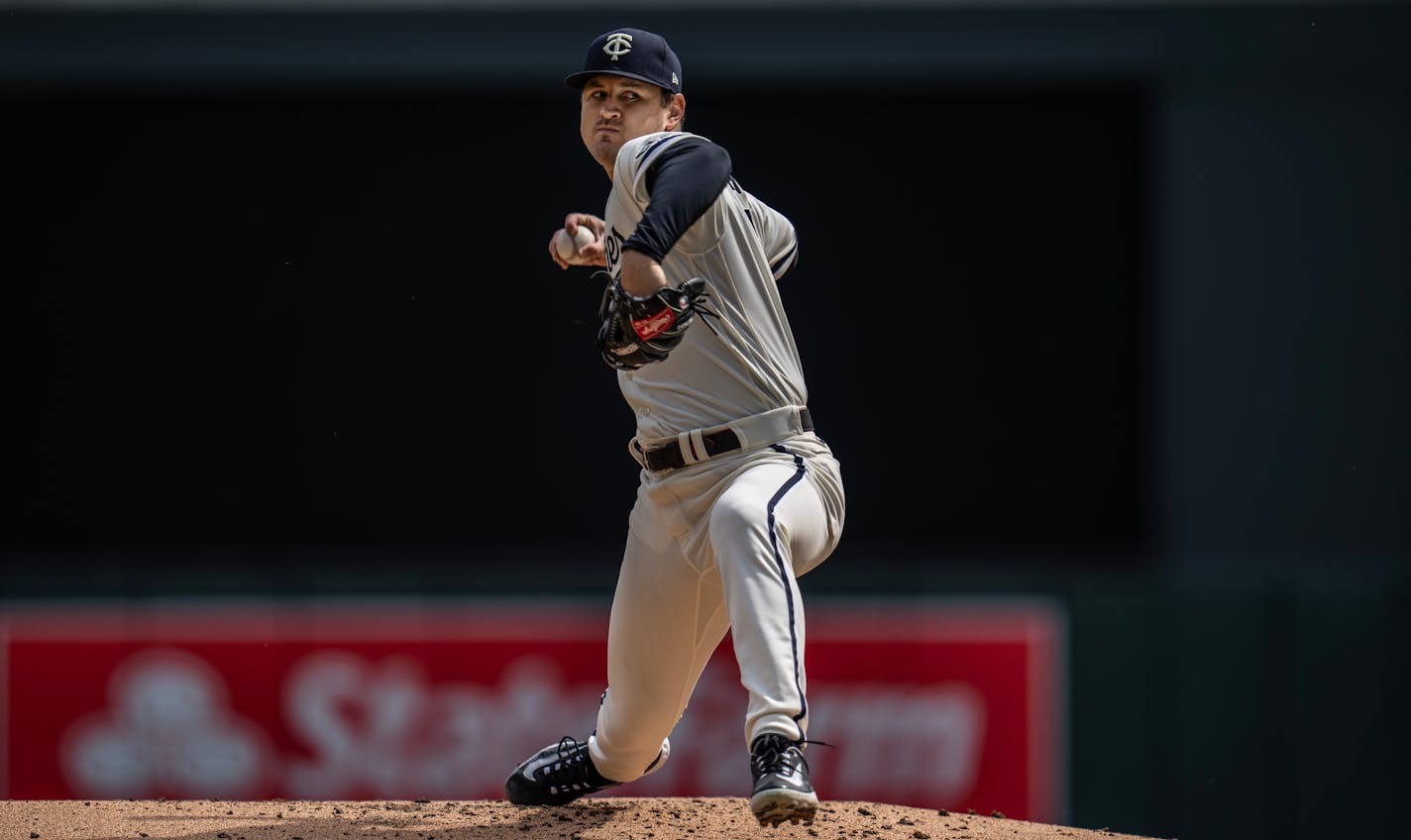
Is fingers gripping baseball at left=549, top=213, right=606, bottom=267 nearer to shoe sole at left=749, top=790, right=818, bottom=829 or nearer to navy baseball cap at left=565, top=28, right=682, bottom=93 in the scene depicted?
navy baseball cap at left=565, top=28, right=682, bottom=93

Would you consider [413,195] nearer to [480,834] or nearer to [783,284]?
[783,284]

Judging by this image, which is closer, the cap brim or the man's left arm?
the man's left arm

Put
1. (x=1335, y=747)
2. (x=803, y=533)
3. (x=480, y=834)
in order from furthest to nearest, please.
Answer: (x=1335, y=747)
(x=480, y=834)
(x=803, y=533)

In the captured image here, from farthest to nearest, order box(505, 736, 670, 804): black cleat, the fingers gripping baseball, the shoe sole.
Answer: box(505, 736, 670, 804): black cleat, the fingers gripping baseball, the shoe sole

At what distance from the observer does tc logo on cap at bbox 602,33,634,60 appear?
3.77m

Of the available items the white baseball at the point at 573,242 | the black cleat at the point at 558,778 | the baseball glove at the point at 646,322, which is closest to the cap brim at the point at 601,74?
the white baseball at the point at 573,242

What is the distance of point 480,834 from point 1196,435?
Answer: 582 centimetres

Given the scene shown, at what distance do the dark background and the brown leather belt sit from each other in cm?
511

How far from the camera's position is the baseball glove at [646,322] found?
11.1 ft

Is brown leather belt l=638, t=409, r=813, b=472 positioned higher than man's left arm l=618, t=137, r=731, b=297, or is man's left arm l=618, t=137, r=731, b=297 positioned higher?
man's left arm l=618, t=137, r=731, b=297

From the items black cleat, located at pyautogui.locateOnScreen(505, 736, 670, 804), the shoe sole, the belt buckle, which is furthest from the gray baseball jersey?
black cleat, located at pyautogui.locateOnScreen(505, 736, 670, 804)

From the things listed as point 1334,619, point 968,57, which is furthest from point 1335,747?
point 968,57

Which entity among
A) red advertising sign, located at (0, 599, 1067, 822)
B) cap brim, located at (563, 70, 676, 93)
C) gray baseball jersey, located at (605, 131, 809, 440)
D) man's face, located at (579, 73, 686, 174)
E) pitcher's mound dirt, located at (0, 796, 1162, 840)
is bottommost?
red advertising sign, located at (0, 599, 1067, 822)

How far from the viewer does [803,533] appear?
3.63m
